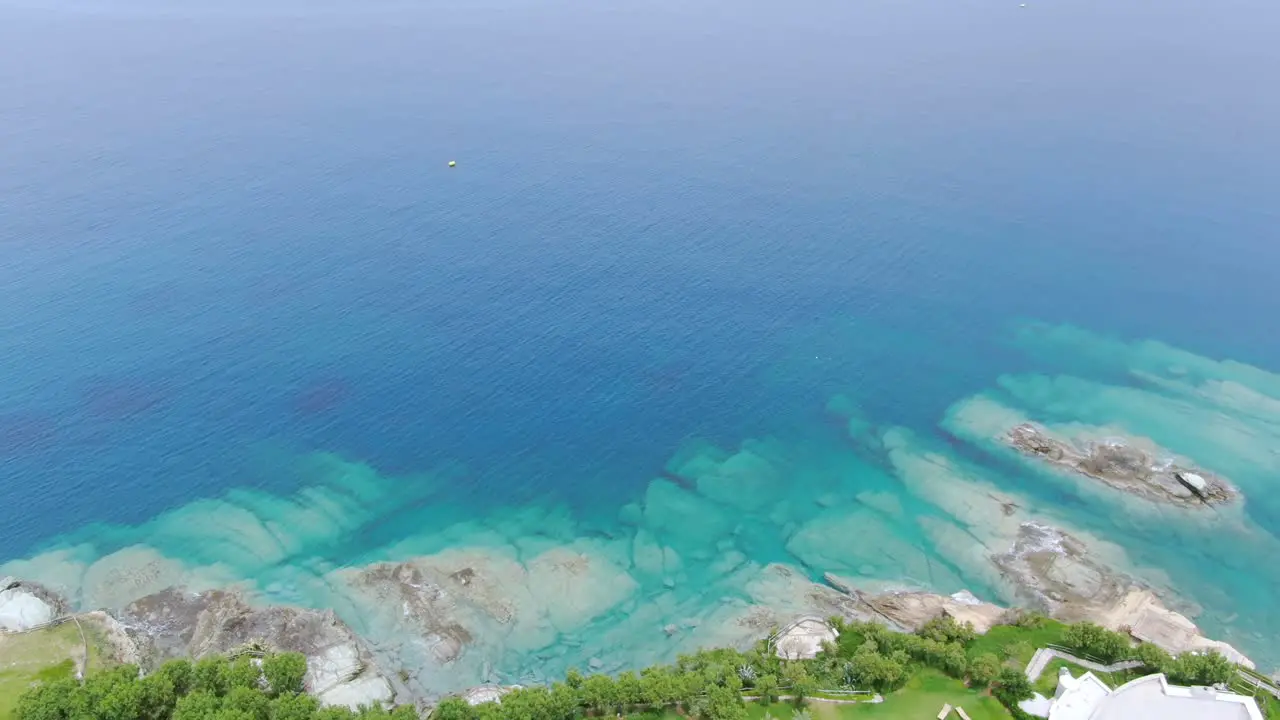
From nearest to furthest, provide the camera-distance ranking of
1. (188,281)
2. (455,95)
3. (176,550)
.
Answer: (176,550)
(188,281)
(455,95)

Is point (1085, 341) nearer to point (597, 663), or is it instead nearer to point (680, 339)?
point (680, 339)

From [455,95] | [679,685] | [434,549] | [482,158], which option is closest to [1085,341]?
[679,685]

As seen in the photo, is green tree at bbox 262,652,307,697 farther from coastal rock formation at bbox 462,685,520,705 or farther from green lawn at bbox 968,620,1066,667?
green lawn at bbox 968,620,1066,667

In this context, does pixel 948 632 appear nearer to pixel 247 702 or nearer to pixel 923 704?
pixel 923 704

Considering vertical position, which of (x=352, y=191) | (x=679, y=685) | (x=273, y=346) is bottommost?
(x=679, y=685)

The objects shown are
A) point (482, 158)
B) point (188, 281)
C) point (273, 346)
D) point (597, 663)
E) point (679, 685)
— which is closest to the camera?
point (679, 685)

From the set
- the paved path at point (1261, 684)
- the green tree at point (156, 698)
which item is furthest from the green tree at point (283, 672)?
the paved path at point (1261, 684)

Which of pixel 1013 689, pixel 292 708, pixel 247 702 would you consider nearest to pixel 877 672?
pixel 1013 689
